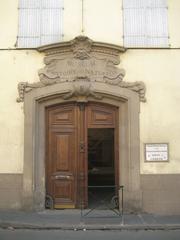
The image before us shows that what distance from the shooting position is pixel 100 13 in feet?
40.0

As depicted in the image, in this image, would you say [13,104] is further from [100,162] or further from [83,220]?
[83,220]

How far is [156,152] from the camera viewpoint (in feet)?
38.7

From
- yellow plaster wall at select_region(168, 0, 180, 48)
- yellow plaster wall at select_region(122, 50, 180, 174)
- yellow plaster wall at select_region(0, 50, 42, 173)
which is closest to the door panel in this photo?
yellow plaster wall at select_region(0, 50, 42, 173)

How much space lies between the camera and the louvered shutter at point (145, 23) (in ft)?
39.9

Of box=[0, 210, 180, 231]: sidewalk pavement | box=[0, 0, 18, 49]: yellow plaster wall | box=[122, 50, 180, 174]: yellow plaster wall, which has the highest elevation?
box=[0, 0, 18, 49]: yellow plaster wall


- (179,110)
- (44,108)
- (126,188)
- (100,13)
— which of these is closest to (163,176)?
(126,188)

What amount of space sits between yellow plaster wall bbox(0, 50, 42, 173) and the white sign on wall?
3537 mm

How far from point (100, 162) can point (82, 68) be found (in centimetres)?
277

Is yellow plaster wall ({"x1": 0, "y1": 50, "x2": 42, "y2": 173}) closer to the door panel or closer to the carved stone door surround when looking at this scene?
the carved stone door surround

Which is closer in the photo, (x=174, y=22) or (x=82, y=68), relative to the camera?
(x=82, y=68)

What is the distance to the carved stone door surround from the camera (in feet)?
38.7

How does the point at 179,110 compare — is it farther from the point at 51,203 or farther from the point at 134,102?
the point at 51,203

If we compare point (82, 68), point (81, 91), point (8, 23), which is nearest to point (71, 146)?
point (81, 91)

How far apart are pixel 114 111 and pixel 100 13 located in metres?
2.86
